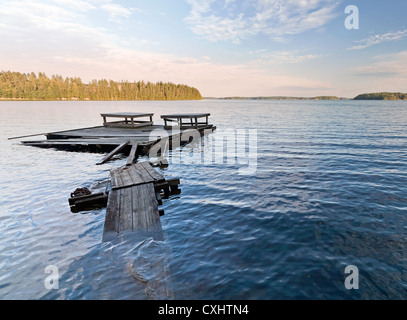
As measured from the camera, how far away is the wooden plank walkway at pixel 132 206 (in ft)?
19.2

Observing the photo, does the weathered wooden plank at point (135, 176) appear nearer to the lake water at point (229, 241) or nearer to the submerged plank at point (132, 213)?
the submerged plank at point (132, 213)

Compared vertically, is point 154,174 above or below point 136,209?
above

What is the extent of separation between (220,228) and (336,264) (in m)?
2.90

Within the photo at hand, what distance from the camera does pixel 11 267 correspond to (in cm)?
498

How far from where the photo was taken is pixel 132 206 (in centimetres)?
688

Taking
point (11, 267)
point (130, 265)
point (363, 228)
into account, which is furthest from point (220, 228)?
point (11, 267)

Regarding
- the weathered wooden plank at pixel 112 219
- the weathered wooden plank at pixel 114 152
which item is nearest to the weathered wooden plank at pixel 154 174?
the weathered wooden plank at pixel 112 219

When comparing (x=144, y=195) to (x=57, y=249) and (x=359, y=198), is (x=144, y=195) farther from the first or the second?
(x=359, y=198)

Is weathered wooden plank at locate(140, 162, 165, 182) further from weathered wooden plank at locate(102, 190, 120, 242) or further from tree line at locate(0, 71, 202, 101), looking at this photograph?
tree line at locate(0, 71, 202, 101)

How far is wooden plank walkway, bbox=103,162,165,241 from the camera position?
230 inches

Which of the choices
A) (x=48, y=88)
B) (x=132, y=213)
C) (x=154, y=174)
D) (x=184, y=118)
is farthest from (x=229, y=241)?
(x=48, y=88)

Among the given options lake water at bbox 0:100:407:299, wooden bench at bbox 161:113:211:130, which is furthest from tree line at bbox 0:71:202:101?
lake water at bbox 0:100:407:299

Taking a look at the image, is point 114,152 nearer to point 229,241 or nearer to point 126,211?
point 126,211

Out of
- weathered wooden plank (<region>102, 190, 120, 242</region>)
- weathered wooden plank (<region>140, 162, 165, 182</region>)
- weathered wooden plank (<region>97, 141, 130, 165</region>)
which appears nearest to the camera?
weathered wooden plank (<region>102, 190, 120, 242</region>)
